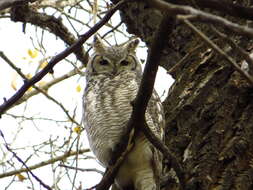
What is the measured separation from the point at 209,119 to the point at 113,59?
50.8 inches

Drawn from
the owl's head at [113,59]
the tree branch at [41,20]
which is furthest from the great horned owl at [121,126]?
the tree branch at [41,20]

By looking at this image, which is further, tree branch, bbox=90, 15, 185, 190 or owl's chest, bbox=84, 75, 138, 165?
owl's chest, bbox=84, 75, 138, 165

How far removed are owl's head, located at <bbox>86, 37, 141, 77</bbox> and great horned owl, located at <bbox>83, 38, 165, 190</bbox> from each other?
0.16m

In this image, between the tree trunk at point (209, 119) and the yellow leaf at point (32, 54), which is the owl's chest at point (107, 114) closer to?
the tree trunk at point (209, 119)

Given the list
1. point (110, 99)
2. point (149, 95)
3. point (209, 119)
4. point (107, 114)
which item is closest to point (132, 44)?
point (110, 99)

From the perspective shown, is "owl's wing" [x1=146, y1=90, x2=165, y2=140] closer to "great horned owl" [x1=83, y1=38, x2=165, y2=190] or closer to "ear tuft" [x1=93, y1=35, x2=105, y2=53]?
"great horned owl" [x1=83, y1=38, x2=165, y2=190]

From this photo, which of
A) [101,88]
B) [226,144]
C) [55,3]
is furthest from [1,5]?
[55,3]

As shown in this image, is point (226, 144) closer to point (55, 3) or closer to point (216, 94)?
point (216, 94)

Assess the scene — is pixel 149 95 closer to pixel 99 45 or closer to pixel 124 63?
pixel 124 63

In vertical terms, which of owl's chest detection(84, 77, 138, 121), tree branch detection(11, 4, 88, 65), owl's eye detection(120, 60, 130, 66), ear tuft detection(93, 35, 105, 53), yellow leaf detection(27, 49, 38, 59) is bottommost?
owl's chest detection(84, 77, 138, 121)

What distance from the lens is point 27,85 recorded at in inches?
84.3

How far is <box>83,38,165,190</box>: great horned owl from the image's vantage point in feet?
10.2

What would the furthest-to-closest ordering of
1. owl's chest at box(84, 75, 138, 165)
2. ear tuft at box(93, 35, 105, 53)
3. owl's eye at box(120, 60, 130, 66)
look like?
ear tuft at box(93, 35, 105, 53)
owl's eye at box(120, 60, 130, 66)
owl's chest at box(84, 75, 138, 165)

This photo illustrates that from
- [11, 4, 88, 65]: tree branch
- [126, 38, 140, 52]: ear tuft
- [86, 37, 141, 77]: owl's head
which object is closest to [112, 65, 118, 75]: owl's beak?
[86, 37, 141, 77]: owl's head
